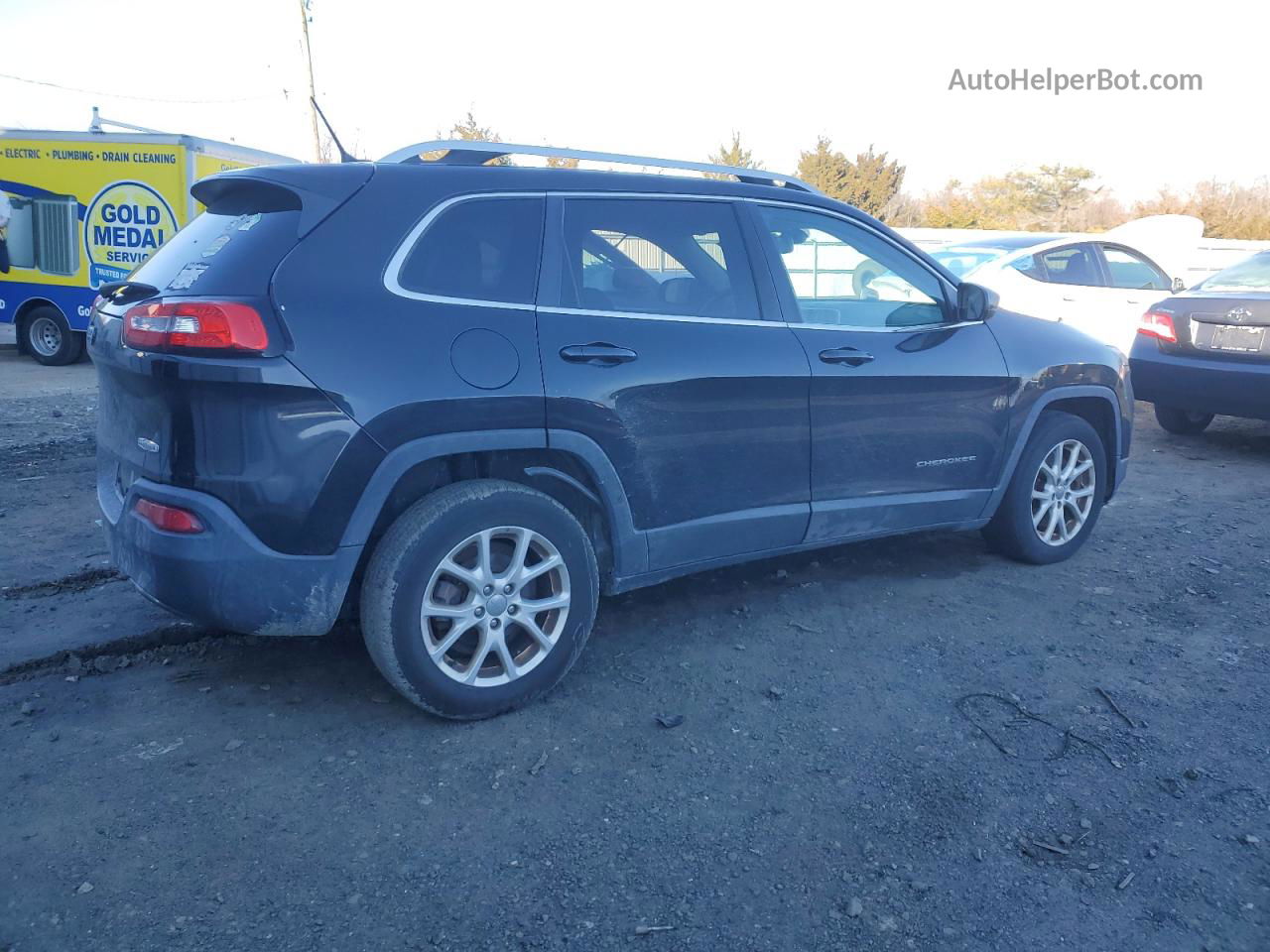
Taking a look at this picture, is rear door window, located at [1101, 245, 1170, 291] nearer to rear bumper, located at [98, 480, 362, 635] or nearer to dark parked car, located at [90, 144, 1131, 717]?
dark parked car, located at [90, 144, 1131, 717]

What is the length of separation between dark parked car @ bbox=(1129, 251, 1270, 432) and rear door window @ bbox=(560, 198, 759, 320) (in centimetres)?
552

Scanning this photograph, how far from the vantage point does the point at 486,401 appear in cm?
354

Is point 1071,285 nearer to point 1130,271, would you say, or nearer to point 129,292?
point 1130,271

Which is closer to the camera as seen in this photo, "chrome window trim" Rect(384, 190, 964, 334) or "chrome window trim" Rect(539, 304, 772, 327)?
"chrome window trim" Rect(384, 190, 964, 334)

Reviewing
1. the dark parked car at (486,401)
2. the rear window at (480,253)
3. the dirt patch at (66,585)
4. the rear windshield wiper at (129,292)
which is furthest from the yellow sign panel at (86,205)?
the rear window at (480,253)

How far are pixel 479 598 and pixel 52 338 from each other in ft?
42.0

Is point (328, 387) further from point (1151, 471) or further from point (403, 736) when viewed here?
point (1151, 471)

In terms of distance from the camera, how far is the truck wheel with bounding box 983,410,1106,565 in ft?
17.4

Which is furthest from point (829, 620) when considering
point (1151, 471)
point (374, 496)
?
point (1151, 471)

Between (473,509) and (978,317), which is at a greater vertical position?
(978,317)

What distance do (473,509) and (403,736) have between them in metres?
0.78

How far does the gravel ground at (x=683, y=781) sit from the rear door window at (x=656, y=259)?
4.50 feet

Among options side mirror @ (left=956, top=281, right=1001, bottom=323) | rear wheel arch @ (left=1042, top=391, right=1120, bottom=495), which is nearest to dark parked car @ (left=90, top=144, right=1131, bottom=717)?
side mirror @ (left=956, top=281, right=1001, bottom=323)

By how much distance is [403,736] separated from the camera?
3549 mm
